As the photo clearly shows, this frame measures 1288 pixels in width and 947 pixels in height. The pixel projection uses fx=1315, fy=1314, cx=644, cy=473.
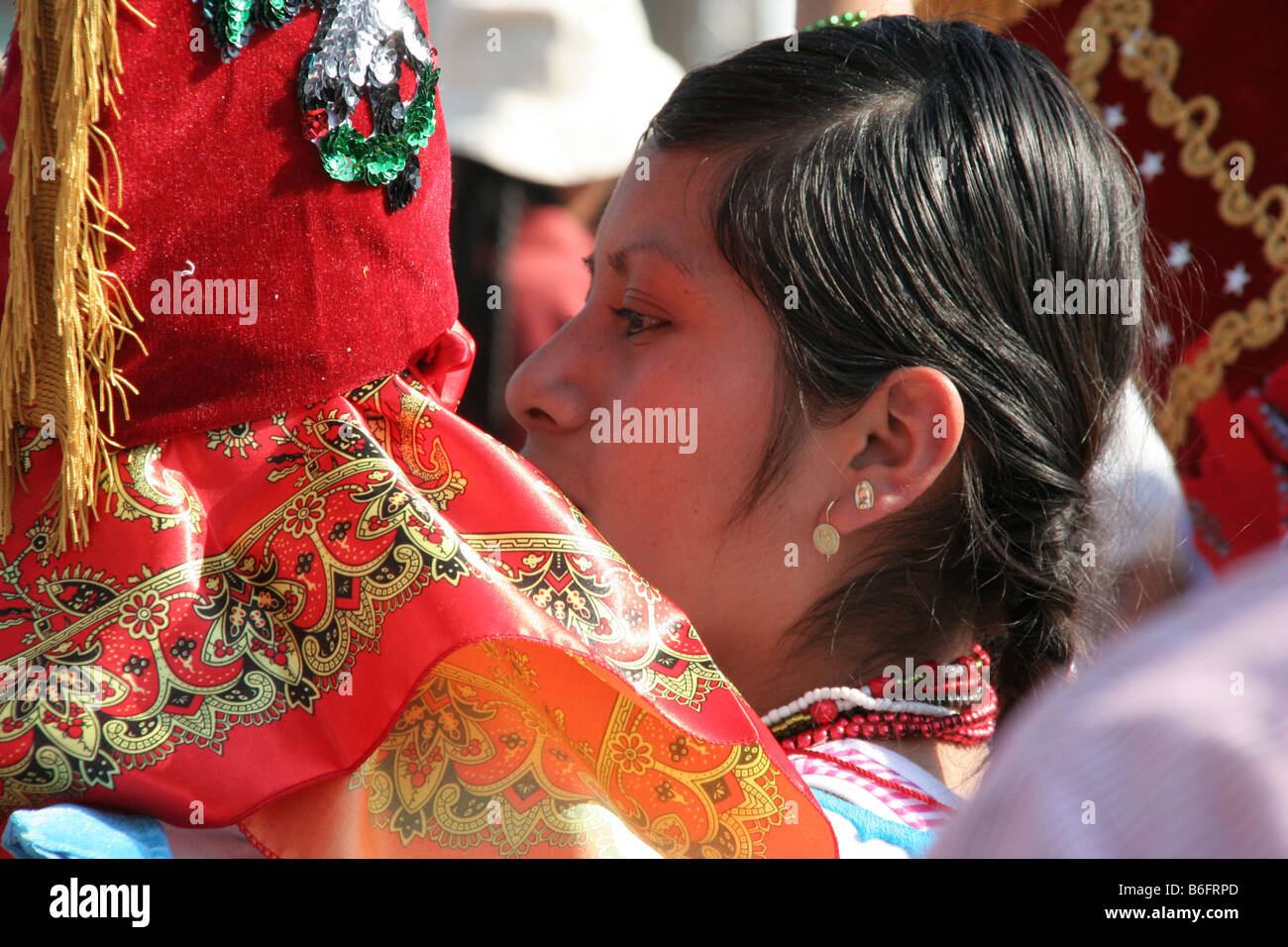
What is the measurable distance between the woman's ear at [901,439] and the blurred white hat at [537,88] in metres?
0.93

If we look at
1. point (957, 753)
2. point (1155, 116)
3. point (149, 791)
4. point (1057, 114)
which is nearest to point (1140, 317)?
point (1057, 114)

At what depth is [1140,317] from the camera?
4.44ft

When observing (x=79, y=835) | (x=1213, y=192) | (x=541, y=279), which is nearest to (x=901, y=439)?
(x=79, y=835)

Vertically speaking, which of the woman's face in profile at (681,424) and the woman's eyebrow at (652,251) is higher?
the woman's eyebrow at (652,251)

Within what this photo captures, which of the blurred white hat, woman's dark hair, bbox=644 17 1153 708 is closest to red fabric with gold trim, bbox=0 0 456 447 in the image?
woman's dark hair, bbox=644 17 1153 708

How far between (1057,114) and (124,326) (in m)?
0.88

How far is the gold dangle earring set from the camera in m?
1.17

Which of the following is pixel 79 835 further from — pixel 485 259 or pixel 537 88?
pixel 537 88

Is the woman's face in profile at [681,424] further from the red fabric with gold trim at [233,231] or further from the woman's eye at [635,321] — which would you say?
the red fabric with gold trim at [233,231]

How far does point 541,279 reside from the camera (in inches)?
73.9

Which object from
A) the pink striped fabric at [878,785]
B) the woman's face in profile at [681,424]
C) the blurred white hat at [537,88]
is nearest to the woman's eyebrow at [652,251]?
the woman's face in profile at [681,424]

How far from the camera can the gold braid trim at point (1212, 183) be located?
2334mm

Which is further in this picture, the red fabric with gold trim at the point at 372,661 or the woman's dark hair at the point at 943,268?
the woman's dark hair at the point at 943,268

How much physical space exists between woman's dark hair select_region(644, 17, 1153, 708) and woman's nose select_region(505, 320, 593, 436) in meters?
0.17
